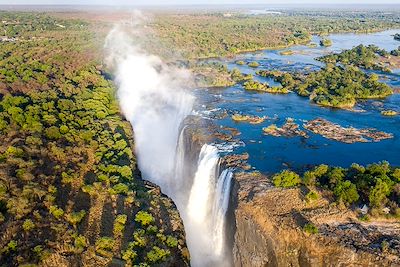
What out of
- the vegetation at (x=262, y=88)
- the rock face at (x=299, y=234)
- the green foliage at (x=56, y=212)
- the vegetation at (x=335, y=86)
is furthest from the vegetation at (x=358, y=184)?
the vegetation at (x=262, y=88)

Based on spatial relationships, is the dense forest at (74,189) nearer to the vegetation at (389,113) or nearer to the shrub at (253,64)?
the vegetation at (389,113)

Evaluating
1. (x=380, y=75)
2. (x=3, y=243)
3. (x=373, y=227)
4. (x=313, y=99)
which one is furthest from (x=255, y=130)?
(x=380, y=75)

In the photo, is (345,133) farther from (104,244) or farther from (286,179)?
(104,244)

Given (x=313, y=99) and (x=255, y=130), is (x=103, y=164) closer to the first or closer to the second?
(x=255, y=130)

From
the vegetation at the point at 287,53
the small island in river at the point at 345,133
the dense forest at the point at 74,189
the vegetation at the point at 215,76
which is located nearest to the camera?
the dense forest at the point at 74,189

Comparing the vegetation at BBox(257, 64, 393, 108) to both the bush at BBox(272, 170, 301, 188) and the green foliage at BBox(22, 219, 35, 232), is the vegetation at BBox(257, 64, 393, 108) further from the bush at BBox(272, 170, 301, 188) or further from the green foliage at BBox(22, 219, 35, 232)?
the green foliage at BBox(22, 219, 35, 232)

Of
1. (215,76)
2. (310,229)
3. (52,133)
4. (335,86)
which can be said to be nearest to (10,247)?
(52,133)

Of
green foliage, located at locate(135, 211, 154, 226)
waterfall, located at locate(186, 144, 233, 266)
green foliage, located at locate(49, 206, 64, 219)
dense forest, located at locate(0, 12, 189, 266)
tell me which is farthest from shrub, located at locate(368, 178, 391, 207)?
green foliage, located at locate(49, 206, 64, 219)
